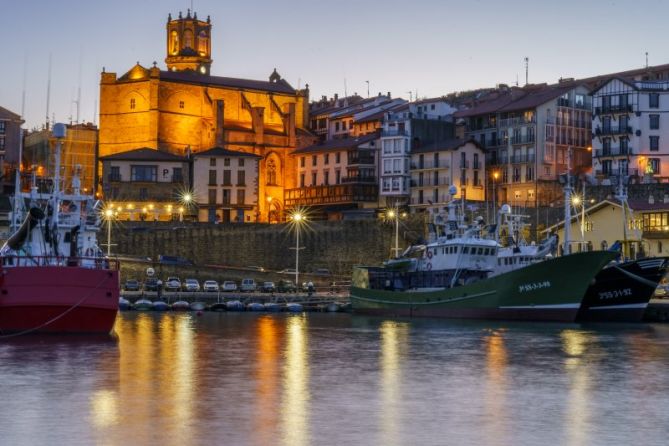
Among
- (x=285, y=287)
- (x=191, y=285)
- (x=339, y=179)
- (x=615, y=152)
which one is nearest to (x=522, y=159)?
(x=615, y=152)

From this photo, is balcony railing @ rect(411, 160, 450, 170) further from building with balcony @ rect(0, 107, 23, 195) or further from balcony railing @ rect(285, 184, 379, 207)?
building with balcony @ rect(0, 107, 23, 195)

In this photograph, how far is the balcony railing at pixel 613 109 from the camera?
94.6 meters

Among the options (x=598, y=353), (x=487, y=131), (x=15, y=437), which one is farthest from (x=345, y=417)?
(x=487, y=131)

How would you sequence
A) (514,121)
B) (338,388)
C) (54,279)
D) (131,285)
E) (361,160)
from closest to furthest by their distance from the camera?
(338,388), (54,279), (131,285), (514,121), (361,160)

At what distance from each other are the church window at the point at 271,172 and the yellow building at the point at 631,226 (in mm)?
41547

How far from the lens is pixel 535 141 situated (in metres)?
98.9

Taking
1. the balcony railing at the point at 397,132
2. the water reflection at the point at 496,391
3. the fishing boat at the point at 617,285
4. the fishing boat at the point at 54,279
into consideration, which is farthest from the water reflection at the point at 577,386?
the balcony railing at the point at 397,132

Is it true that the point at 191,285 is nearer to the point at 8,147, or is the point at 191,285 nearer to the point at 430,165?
the point at 430,165

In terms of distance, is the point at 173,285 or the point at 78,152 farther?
the point at 78,152

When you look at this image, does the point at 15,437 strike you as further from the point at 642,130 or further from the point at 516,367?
the point at 642,130

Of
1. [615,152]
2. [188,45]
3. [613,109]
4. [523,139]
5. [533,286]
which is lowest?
[533,286]

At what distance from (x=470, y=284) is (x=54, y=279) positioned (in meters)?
23.9

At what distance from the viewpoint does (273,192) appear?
110 metres

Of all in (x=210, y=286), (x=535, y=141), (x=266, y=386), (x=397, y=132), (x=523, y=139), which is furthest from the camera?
(x=397, y=132)
